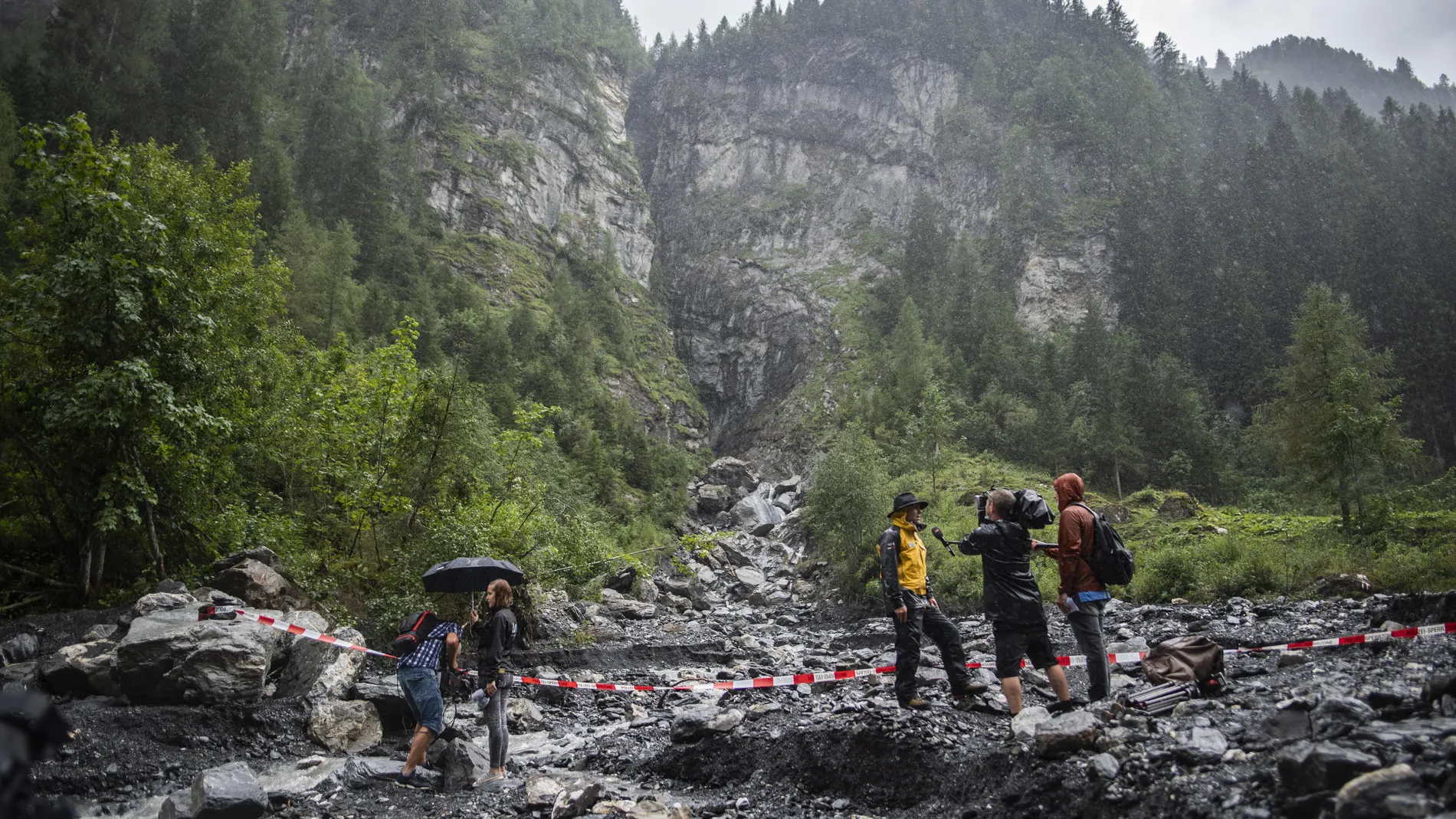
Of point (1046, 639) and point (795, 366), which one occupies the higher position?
point (795, 366)

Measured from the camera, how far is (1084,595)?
6770 mm

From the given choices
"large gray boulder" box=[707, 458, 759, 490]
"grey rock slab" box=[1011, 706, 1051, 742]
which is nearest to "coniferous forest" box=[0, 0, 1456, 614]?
"large gray boulder" box=[707, 458, 759, 490]

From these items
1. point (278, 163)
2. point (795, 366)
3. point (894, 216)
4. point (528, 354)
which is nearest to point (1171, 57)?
point (894, 216)

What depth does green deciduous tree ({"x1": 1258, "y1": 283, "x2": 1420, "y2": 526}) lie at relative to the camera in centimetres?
2152

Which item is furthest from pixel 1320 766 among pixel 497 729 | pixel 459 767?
pixel 459 767

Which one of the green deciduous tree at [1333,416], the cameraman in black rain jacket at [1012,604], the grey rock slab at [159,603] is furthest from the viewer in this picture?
the green deciduous tree at [1333,416]

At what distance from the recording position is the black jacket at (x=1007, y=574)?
655 cm

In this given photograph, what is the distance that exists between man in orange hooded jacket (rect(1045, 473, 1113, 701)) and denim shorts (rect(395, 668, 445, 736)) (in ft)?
21.3

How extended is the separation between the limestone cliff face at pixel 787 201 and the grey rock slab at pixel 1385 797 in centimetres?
6918

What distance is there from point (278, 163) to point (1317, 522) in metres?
51.9

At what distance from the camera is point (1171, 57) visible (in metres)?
102

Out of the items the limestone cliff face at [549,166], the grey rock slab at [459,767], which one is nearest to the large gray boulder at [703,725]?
the grey rock slab at [459,767]

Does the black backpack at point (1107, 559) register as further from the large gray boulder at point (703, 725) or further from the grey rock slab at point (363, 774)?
the grey rock slab at point (363, 774)

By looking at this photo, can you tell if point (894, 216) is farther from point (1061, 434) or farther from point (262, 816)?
point (262, 816)
